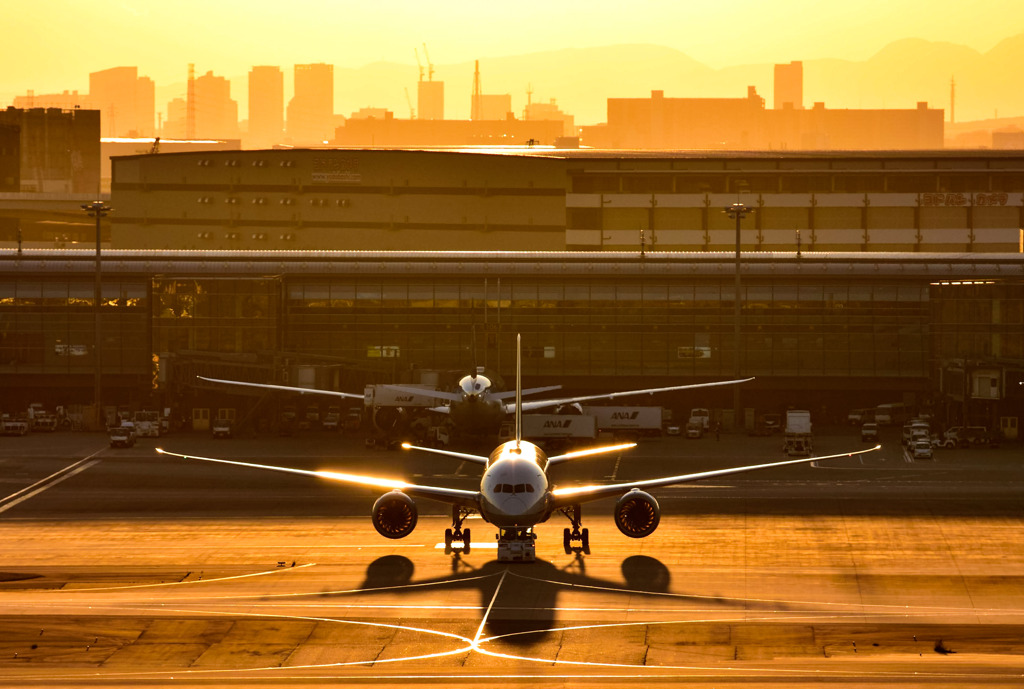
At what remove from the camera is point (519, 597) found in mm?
55219

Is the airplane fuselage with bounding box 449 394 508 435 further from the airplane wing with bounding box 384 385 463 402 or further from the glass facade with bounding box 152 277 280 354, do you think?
the glass facade with bounding box 152 277 280 354

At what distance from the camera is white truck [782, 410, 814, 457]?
100625mm

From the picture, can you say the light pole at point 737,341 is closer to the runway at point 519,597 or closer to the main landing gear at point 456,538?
the runway at point 519,597

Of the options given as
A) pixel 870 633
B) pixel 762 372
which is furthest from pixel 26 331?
pixel 870 633

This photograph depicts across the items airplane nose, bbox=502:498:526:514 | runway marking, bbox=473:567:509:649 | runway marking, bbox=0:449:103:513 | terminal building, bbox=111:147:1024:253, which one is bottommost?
runway marking, bbox=473:567:509:649

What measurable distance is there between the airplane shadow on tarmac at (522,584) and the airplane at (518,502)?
114cm

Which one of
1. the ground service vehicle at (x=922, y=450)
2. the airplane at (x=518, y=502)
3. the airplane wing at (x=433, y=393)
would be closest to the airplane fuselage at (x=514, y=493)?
the airplane at (x=518, y=502)

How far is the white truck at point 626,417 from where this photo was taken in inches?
4350

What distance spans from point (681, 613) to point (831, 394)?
8287 cm

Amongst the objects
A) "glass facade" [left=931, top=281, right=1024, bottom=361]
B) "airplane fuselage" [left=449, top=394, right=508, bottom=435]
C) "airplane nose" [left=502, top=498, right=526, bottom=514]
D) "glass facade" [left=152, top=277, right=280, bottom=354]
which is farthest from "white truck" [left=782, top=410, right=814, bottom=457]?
"glass facade" [left=152, top=277, right=280, bottom=354]

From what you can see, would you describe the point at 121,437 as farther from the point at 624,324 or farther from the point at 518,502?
the point at 518,502

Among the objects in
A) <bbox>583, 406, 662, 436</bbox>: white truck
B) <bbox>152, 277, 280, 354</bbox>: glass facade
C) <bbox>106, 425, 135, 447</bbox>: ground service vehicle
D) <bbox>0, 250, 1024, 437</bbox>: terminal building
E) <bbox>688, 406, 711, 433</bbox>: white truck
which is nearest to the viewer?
<bbox>106, 425, 135, 447</bbox>: ground service vehicle

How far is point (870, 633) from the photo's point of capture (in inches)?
1945

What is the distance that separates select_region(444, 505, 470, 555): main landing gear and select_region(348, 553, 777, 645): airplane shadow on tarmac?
1.96 ft
